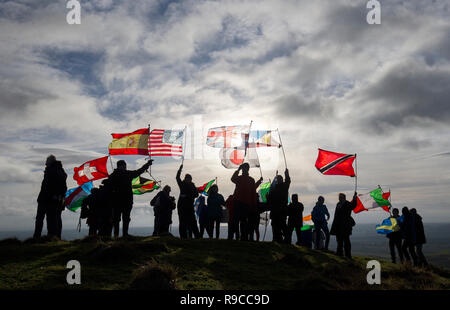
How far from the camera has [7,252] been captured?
886 centimetres

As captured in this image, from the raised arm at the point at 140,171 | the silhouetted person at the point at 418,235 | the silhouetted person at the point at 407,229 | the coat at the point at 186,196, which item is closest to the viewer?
the raised arm at the point at 140,171

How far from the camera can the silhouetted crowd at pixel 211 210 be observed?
38.2 feet

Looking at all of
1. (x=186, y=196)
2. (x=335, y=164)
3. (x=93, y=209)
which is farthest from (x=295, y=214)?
(x=93, y=209)

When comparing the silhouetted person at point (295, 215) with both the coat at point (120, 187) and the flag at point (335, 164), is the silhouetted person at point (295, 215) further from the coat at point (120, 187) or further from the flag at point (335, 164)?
the coat at point (120, 187)

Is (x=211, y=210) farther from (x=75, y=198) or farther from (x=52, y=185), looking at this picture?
(x=75, y=198)

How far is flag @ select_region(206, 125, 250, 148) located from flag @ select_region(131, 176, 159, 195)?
5957 millimetres

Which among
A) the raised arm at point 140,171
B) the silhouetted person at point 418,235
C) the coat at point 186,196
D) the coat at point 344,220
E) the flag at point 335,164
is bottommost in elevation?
the silhouetted person at point 418,235

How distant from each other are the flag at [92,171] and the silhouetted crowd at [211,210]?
248 centimetres

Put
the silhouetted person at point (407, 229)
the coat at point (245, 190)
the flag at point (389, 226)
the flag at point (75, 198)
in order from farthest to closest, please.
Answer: the flag at point (75, 198) → the flag at point (389, 226) → the silhouetted person at point (407, 229) → the coat at point (245, 190)

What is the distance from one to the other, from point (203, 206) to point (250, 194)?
4.90m

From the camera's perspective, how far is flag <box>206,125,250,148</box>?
18.6 metres

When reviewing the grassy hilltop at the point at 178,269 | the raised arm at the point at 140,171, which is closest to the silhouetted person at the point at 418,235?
the grassy hilltop at the point at 178,269

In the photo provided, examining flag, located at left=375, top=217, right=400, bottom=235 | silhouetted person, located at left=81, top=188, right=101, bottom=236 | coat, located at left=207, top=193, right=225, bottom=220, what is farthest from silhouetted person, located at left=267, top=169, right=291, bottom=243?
silhouetted person, located at left=81, top=188, right=101, bottom=236
